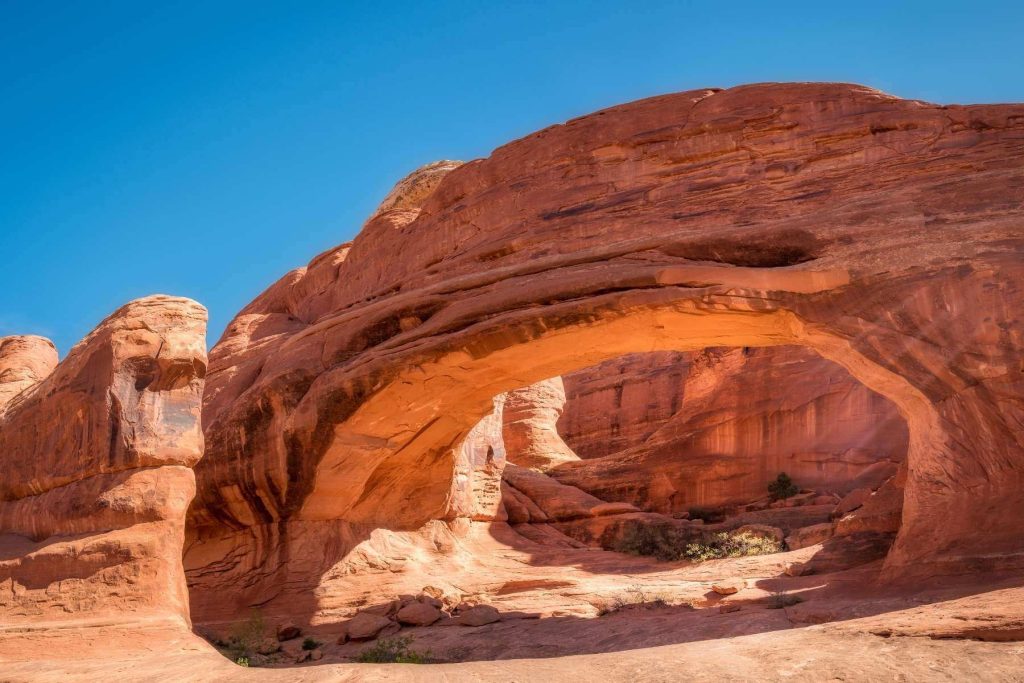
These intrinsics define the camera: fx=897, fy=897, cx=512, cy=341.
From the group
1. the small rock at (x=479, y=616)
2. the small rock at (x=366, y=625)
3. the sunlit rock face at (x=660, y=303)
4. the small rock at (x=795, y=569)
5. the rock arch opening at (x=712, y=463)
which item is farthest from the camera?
the rock arch opening at (x=712, y=463)

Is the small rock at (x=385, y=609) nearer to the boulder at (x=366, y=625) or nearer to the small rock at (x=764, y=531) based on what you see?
the boulder at (x=366, y=625)

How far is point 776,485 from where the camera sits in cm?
2361

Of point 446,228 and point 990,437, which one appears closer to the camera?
point 990,437

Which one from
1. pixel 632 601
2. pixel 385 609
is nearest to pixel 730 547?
pixel 632 601

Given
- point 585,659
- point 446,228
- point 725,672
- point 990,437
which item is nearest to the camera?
point 725,672

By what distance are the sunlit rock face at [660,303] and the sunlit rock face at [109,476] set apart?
A: 12.4 ft

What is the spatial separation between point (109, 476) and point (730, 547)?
493 inches

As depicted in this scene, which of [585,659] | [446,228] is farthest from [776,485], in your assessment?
[585,659]

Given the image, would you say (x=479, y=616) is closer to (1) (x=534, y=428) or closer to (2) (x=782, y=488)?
(2) (x=782, y=488)

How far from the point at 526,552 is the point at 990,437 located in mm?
10712

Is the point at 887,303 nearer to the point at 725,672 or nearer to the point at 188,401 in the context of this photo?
the point at 725,672

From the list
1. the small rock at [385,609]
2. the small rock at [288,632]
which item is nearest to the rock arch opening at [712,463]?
the small rock at [385,609]

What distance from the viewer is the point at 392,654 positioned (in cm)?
1180

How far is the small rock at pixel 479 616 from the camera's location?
14156mm
